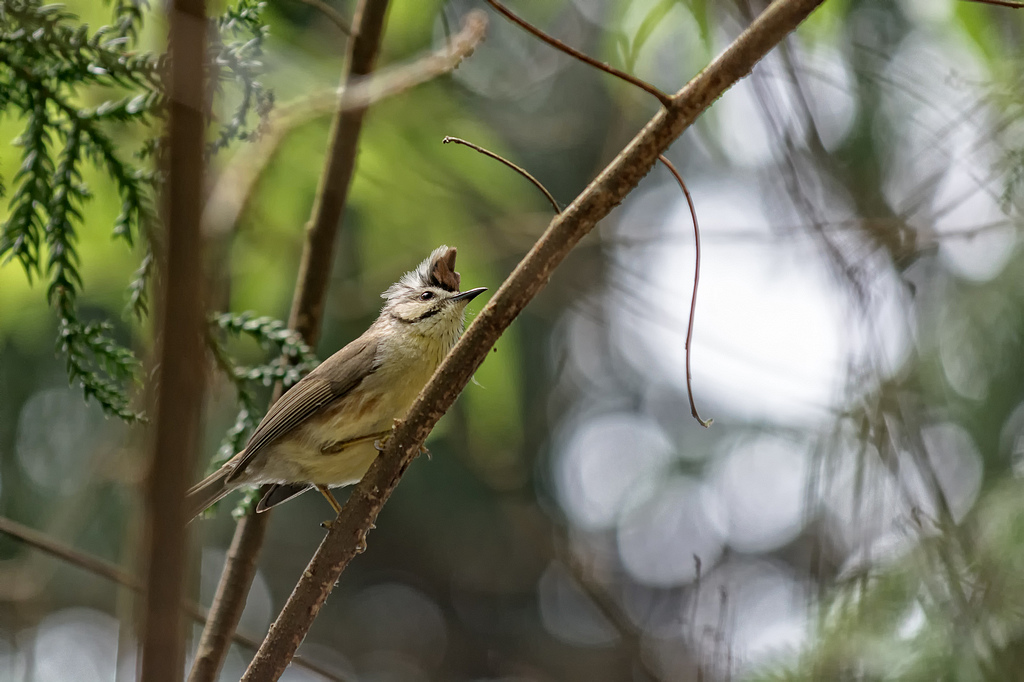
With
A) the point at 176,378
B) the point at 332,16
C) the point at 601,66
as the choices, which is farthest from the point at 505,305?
the point at 332,16

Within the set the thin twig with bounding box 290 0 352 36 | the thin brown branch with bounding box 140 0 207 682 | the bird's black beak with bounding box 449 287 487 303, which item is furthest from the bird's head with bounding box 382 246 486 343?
the thin brown branch with bounding box 140 0 207 682

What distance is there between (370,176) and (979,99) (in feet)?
7.14

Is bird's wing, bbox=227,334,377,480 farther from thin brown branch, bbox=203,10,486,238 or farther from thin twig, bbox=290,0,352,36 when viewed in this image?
thin twig, bbox=290,0,352,36

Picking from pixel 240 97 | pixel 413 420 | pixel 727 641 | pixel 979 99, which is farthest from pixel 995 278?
pixel 240 97

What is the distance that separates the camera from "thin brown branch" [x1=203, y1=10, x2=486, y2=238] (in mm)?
2959

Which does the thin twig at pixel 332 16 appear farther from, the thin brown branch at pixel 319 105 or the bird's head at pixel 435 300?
the bird's head at pixel 435 300

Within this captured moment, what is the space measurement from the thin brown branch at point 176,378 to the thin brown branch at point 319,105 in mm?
2139

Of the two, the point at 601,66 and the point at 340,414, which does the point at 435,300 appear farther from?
the point at 601,66

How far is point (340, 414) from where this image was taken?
10.5 feet

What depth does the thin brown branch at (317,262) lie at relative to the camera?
112 inches

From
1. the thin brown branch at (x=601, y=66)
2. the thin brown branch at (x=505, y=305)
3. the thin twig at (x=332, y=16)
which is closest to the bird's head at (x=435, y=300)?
the thin twig at (x=332, y=16)

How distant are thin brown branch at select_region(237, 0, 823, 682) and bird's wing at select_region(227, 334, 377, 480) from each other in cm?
104

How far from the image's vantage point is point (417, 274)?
3699mm

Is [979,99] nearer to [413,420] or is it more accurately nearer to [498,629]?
[413,420]
